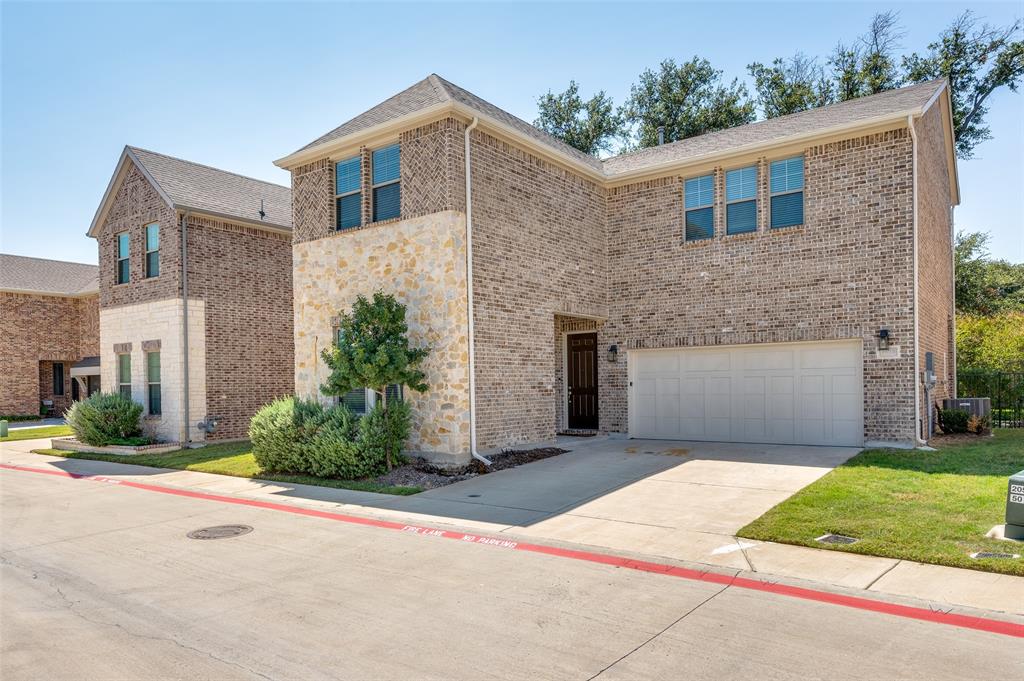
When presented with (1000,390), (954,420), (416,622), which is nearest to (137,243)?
(416,622)

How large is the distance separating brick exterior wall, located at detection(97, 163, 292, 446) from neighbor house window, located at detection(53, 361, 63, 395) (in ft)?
47.2

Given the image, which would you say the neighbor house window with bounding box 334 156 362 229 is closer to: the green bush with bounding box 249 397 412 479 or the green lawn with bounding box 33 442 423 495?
the green bush with bounding box 249 397 412 479

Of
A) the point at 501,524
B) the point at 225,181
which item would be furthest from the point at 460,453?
the point at 225,181

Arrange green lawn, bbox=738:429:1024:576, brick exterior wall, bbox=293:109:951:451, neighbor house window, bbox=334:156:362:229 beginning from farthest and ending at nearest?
neighbor house window, bbox=334:156:362:229 < brick exterior wall, bbox=293:109:951:451 < green lawn, bbox=738:429:1024:576

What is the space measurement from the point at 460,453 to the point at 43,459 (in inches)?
459

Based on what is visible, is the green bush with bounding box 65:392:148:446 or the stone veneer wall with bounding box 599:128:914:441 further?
the green bush with bounding box 65:392:148:446

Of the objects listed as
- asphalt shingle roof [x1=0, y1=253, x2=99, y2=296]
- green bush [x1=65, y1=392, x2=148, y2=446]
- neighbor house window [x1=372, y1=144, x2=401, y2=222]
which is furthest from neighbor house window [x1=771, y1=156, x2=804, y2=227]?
asphalt shingle roof [x1=0, y1=253, x2=99, y2=296]

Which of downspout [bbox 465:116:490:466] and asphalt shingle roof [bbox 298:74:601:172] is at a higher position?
asphalt shingle roof [bbox 298:74:601:172]

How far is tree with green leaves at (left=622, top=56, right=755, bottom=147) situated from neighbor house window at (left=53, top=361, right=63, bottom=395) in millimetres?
30827

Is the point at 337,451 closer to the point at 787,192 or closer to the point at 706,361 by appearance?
the point at 706,361

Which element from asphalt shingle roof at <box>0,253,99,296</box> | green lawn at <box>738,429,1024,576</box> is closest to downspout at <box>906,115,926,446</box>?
green lawn at <box>738,429,1024,576</box>

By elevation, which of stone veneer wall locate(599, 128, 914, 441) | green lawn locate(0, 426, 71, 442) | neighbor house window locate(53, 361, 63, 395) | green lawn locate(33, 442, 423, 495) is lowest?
green lawn locate(0, 426, 71, 442)

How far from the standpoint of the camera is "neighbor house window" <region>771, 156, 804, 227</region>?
566 inches

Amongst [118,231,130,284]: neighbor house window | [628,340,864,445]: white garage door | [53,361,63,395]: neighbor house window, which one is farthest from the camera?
[53,361,63,395]: neighbor house window
